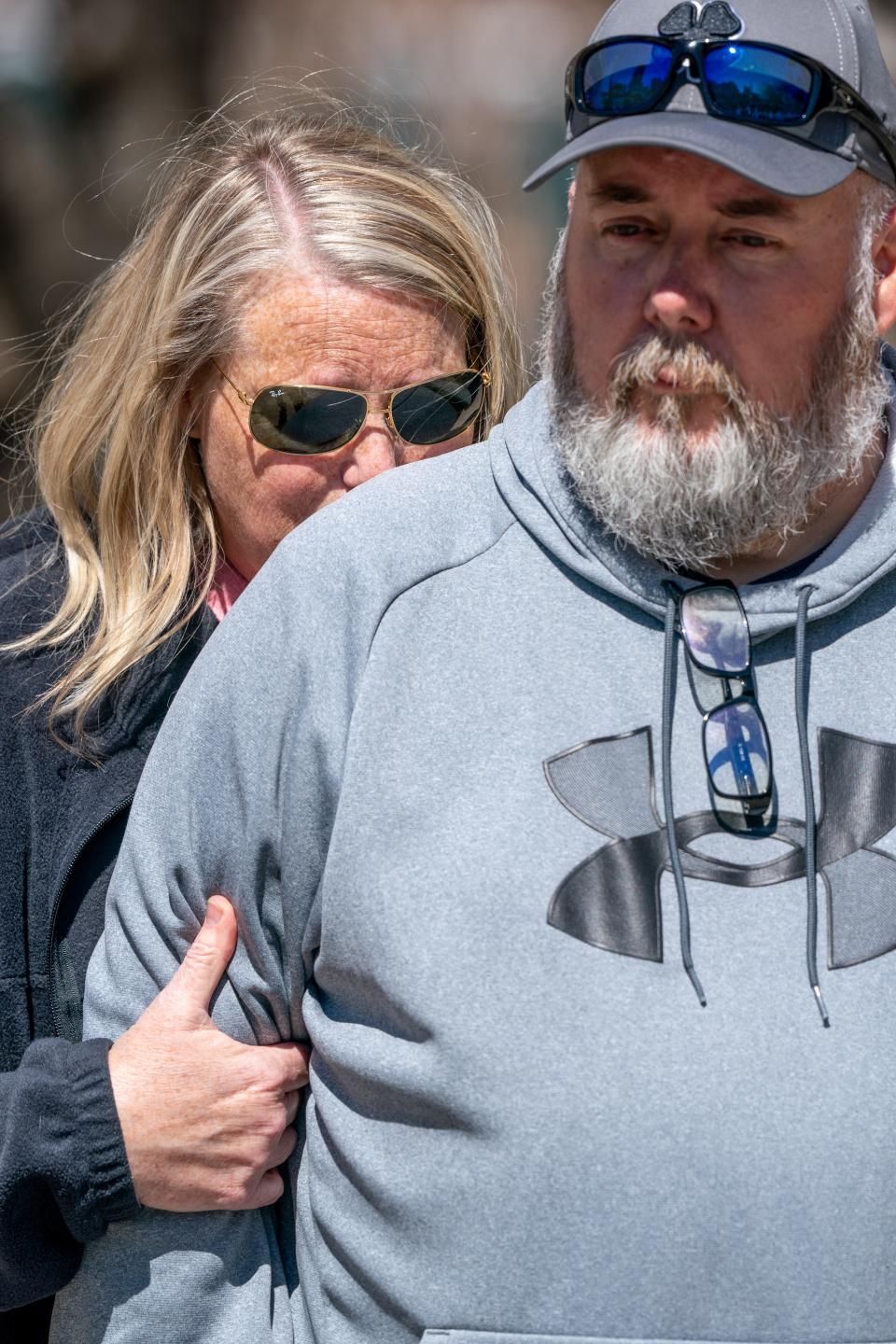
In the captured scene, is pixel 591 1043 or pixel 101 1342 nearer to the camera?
pixel 591 1043

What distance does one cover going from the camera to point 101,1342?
6.43 ft

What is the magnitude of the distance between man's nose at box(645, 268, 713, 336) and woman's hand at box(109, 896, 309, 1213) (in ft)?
2.87

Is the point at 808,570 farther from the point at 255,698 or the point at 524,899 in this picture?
the point at 255,698

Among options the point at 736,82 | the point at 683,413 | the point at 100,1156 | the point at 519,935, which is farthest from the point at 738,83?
the point at 100,1156

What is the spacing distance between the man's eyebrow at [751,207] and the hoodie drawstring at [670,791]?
445 millimetres

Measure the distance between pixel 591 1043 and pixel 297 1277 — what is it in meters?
0.59

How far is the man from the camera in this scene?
1685mm

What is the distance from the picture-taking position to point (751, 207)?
1.82 metres

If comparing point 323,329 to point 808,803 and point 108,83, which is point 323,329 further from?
point 108,83

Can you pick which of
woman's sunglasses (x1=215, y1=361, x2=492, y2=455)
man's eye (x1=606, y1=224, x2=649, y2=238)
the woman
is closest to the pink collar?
the woman

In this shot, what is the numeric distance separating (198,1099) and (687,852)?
2.25ft

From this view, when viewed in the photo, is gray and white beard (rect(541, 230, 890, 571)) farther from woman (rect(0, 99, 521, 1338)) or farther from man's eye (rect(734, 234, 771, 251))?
woman (rect(0, 99, 521, 1338))

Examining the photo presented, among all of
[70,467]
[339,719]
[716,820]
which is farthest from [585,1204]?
[70,467]

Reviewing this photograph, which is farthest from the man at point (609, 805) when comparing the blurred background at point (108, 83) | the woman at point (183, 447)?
the blurred background at point (108, 83)
